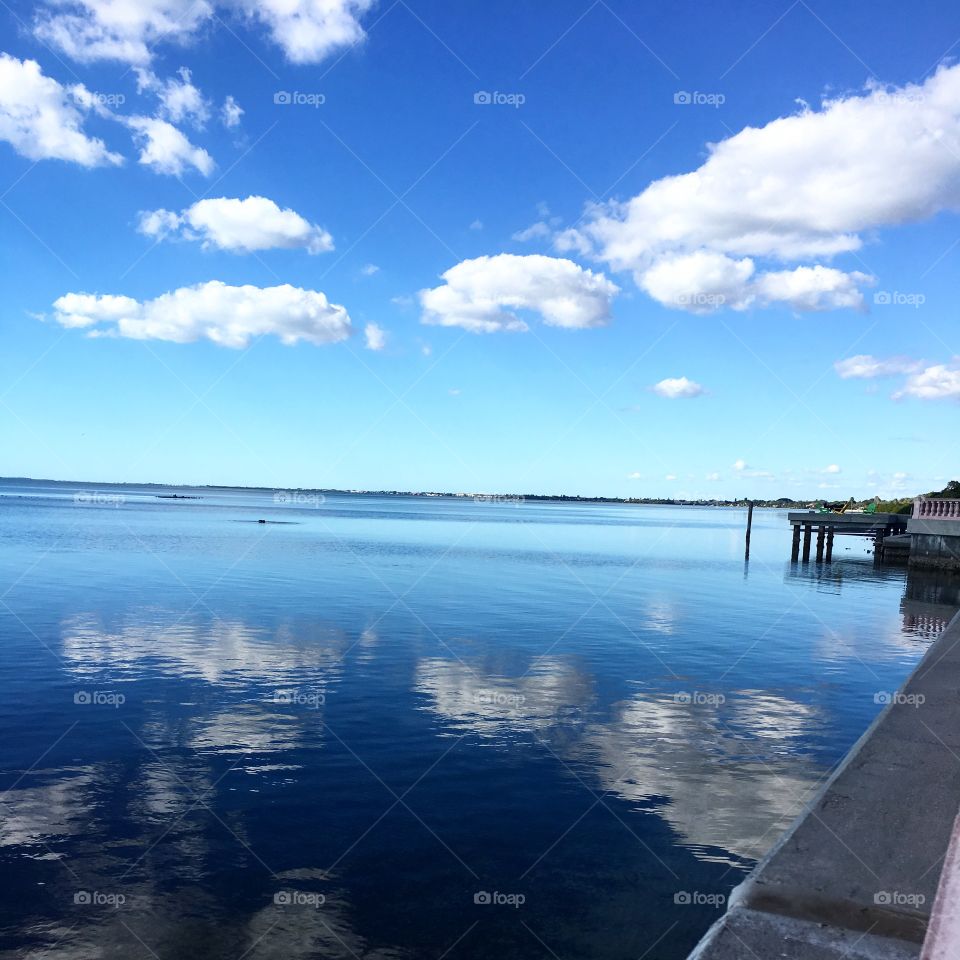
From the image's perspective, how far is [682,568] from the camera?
167ft

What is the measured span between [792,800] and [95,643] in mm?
16355

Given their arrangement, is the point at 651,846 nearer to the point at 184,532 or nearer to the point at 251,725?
the point at 251,725

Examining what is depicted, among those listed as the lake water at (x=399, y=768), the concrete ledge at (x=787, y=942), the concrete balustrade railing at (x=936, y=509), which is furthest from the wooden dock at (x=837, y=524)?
the concrete ledge at (x=787, y=942)

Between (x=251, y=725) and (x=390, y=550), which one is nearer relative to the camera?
(x=251, y=725)

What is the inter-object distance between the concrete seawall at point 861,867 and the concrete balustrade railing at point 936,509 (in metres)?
40.6

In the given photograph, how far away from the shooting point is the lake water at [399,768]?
7.62 meters

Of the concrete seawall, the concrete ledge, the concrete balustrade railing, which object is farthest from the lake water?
the concrete balustrade railing

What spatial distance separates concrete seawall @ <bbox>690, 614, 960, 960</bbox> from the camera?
5.23 metres

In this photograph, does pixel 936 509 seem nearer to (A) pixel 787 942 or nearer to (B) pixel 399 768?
(B) pixel 399 768

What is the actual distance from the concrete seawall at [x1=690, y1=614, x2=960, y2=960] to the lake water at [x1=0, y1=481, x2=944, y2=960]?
1531 mm

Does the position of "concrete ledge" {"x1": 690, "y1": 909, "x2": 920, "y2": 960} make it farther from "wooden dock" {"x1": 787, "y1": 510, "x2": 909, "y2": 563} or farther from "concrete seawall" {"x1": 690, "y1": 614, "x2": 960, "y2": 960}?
"wooden dock" {"x1": 787, "y1": 510, "x2": 909, "y2": 563}

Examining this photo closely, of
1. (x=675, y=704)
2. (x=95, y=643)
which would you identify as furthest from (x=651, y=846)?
(x=95, y=643)

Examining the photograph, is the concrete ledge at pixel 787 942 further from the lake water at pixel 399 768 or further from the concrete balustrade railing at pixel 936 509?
the concrete balustrade railing at pixel 936 509

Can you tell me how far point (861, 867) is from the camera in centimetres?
640
